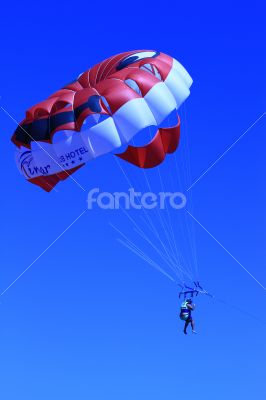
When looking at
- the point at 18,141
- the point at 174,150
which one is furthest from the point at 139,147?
the point at 18,141

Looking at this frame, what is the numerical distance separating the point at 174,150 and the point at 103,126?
2.22 m

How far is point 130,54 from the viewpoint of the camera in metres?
28.5

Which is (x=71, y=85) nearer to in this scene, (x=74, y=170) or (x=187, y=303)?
(x=74, y=170)

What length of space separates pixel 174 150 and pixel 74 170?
2457 mm

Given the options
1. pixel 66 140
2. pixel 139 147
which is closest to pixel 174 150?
pixel 139 147

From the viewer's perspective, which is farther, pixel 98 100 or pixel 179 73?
pixel 179 73

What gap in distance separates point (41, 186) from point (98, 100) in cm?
301

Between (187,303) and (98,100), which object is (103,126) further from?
(187,303)

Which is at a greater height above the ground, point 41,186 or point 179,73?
point 179,73

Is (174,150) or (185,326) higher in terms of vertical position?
(174,150)

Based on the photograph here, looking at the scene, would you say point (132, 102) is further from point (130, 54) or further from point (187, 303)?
point (187, 303)

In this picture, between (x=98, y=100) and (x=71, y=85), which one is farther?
(x=71, y=85)

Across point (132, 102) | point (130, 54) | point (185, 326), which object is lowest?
point (185, 326)

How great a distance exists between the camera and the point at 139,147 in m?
27.8
